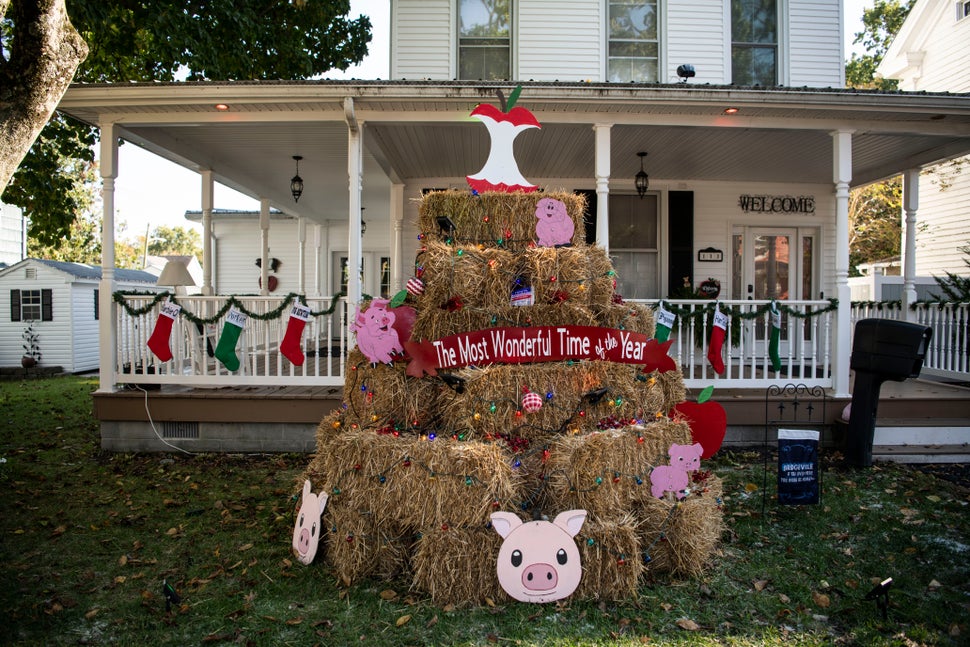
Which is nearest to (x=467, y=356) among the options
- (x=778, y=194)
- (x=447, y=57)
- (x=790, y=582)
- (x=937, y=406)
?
(x=790, y=582)

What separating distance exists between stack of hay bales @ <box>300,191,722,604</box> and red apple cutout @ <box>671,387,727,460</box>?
32cm

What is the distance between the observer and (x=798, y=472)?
14.5ft

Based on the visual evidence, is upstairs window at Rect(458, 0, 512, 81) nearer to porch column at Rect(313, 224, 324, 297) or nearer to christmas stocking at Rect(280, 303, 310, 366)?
christmas stocking at Rect(280, 303, 310, 366)

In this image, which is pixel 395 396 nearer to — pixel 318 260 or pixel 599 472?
pixel 599 472

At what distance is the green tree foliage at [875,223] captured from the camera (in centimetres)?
2133

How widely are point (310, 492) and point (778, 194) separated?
884 centimetres

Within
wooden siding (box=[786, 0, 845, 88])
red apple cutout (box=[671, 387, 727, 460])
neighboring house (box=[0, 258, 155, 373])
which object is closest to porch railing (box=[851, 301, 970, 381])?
wooden siding (box=[786, 0, 845, 88])

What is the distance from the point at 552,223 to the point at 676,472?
1868 millimetres

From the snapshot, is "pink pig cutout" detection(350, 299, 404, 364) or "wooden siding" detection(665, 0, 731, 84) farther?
"wooden siding" detection(665, 0, 731, 84)

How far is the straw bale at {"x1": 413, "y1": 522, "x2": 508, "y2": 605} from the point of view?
121 inches

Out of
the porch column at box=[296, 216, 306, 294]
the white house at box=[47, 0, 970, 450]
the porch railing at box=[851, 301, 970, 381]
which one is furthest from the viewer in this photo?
the porch column at box=[296, 216, 306, 294]

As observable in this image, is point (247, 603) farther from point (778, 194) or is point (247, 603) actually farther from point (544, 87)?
point (778, 194)

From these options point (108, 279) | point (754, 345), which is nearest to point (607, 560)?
point (754, 345)

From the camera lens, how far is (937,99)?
624 centimetres
